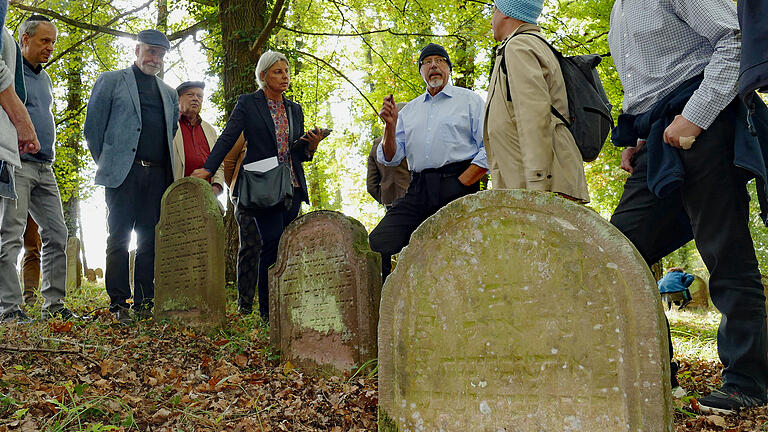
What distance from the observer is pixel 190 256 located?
5.29 metres

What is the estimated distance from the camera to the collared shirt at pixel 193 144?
20.4 feet

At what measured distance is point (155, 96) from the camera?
5750mm

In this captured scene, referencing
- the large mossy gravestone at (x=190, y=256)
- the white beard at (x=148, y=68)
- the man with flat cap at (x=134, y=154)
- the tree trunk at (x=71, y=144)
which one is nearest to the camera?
the large mossy gravestone at (x=190, y=256)

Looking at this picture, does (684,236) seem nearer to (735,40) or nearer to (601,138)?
(601,138)

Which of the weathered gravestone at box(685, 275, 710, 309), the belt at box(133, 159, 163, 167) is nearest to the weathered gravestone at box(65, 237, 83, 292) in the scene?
the belt at box(133, 159, 163, 167)

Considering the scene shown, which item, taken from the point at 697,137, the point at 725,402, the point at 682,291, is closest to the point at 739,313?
the point at 725,402

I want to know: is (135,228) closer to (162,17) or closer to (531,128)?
(531,128)

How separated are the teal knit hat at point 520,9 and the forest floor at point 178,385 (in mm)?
2277

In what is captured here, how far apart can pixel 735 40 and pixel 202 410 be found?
3.23 metres

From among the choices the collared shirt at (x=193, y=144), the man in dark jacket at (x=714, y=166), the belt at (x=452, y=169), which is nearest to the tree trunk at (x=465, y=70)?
the collared shirt at (x=193, y=144)

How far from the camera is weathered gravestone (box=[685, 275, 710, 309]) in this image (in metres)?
13.6

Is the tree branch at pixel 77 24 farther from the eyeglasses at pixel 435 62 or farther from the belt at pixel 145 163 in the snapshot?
the eyeglasses at pixel 435 62

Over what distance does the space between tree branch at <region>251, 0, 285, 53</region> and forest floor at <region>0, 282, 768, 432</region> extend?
406 cm

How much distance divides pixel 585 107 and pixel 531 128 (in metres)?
0.36
